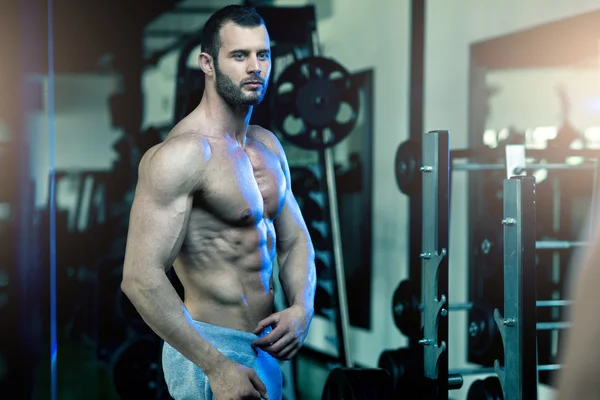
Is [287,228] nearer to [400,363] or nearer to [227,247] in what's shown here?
[227,247]

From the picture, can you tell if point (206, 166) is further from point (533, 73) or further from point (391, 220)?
point (391, 220)

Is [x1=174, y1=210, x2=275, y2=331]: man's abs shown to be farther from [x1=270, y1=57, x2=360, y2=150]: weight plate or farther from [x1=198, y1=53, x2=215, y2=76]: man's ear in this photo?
[x1=270, y1=57, x2=360, y2=150]: weight plate

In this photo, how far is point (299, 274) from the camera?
2.00 m

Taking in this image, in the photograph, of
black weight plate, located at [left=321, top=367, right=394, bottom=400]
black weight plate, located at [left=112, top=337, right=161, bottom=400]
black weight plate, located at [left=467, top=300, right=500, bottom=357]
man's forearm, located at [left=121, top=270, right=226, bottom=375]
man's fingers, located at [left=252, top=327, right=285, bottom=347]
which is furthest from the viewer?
black weight plate, located at [left=112, top=337, right=161, bottom=400]

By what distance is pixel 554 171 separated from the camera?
3195 mm

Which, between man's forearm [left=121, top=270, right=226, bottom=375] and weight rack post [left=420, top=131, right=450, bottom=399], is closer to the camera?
man's forearm [left=121, top=270, right=226, bottom=375]

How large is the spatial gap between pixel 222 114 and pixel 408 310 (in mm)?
1673

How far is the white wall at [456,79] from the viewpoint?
3600 millimetres

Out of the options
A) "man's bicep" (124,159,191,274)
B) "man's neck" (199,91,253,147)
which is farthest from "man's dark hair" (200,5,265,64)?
"man's bicep" (124,159,191,274)

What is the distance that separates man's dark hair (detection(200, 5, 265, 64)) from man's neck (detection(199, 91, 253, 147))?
0.11m

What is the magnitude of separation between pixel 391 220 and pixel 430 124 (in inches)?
22.6

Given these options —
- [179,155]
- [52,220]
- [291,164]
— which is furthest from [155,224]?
[291,164]

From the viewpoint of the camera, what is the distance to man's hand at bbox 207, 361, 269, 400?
1.68 m

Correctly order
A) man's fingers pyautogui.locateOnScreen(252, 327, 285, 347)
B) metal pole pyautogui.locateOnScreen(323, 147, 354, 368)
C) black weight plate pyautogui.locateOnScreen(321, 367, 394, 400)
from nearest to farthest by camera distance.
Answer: man's fingers pyautogui.locateOnScreen(252, 327, 285, 347) < black weight plate pyautogui.locateOnScreen(321, 367, 394, 400) < metal pole pyautogui.locateOnScreen(323, 147, 354, 368)
